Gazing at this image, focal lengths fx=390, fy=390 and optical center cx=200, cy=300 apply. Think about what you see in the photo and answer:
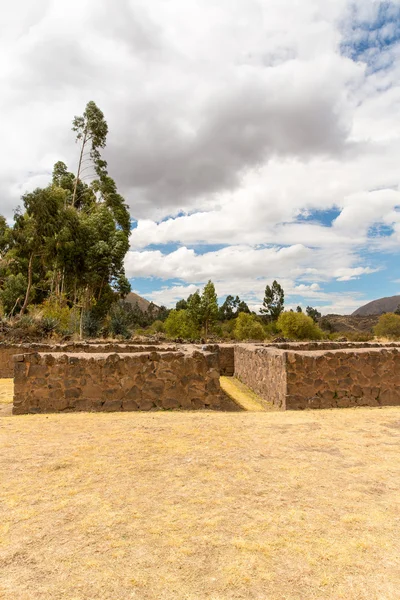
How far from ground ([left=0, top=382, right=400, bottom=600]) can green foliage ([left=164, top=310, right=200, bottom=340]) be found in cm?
Result: 3875

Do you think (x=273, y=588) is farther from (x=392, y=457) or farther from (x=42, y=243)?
(x=42, y=243)

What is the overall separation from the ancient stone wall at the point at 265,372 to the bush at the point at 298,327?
36526 millimetres

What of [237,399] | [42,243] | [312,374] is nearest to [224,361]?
[237,399]

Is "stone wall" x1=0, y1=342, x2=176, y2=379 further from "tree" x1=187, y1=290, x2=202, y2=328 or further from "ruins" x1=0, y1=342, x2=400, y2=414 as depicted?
"tree" x1=187, y1=290, x2=202, y2=328

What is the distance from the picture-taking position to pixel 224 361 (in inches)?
552

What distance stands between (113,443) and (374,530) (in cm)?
308

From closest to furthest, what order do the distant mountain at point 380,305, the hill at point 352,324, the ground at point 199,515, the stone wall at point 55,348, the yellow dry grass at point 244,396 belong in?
the ground at point 199,515 → the yellow dry grass at point 244,396 → the stone wall at point 55,348 → the hill at point 352,324 → the distant mountain at point 380,305

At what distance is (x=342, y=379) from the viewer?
7.55 meters

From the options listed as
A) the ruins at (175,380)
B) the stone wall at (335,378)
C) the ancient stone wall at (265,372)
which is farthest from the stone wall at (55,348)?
the stone wall at (335,378)

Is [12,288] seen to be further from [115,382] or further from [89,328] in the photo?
[115,382]

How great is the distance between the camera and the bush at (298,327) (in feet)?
155

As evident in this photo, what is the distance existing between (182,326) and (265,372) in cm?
3825

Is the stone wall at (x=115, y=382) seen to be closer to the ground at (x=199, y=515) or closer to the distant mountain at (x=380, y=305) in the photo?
the ground at (x=199, y=515)

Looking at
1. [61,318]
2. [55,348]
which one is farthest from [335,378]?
[61,318]
